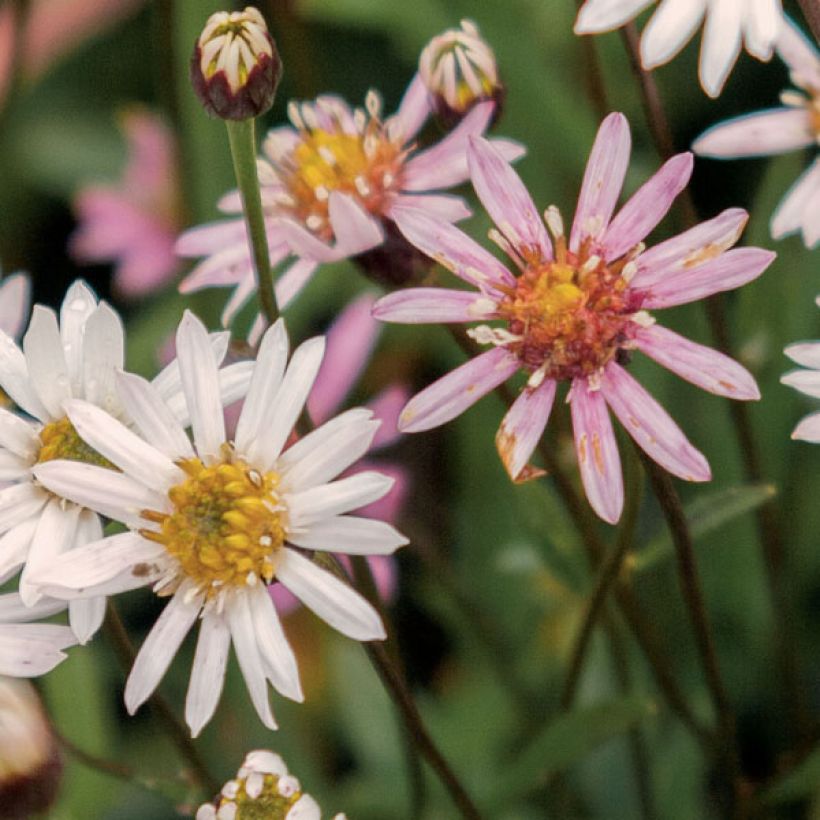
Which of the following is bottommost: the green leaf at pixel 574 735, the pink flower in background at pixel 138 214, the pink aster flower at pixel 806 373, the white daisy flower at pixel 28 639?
the green leaf at pixel 574 735

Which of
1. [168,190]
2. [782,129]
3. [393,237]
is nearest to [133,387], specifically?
[393,237]

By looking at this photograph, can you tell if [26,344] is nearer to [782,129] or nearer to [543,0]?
[782,129]

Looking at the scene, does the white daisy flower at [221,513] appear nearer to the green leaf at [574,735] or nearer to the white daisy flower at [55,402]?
the white daisy flower at [55,402]

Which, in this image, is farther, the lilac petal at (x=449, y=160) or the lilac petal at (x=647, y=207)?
the lilac petal at (x=449, y=160)

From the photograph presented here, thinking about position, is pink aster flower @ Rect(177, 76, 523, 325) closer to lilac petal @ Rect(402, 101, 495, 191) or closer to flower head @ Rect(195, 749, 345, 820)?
lilac petal @ Rect(402, 101, 495, 191)

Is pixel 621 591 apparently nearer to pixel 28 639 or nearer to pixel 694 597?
pixel 694 597

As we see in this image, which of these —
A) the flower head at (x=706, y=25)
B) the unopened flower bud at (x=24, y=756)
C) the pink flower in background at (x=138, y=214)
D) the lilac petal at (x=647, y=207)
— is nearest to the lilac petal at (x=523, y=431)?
the lilac petal at (x=647, y=207)

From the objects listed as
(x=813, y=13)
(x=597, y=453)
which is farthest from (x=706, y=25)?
(x=597, y=453)
